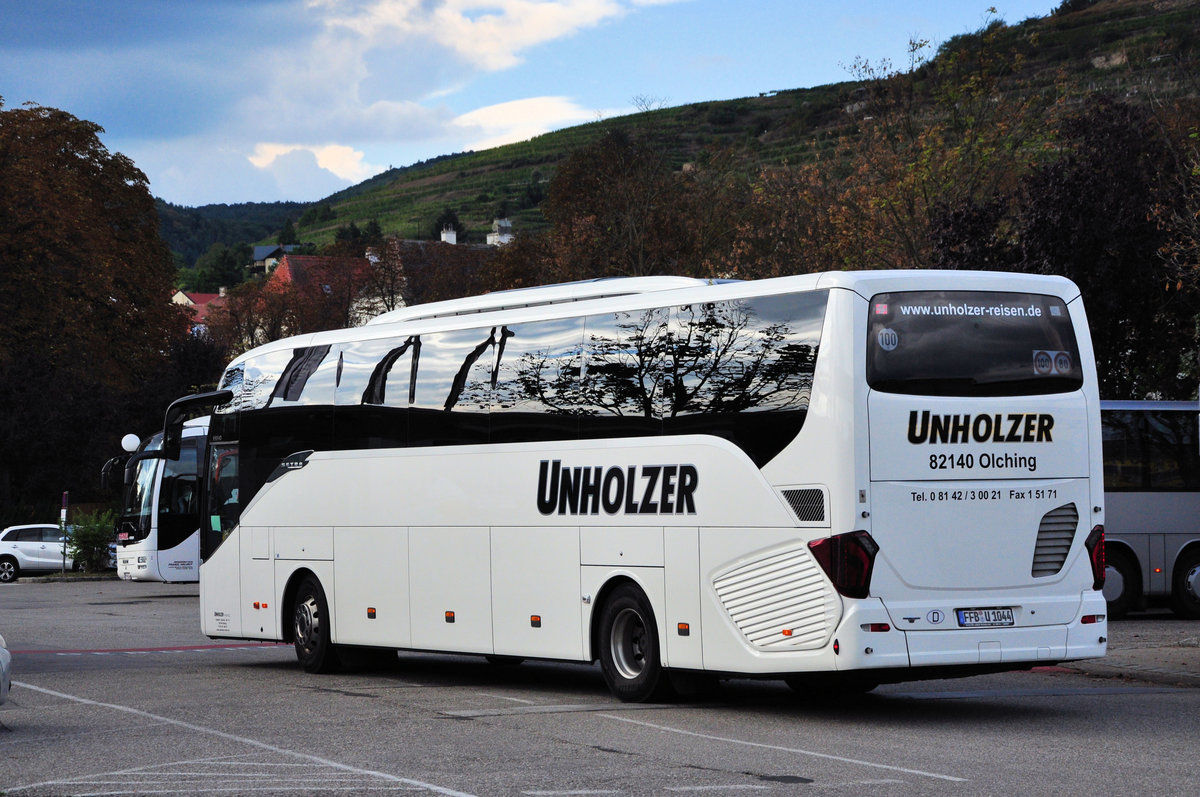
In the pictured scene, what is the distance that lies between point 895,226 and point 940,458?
92.9 ft

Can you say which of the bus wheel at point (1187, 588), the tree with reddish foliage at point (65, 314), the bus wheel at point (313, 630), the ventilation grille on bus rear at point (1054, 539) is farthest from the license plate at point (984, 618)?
the tree with reddish foliage at point (65, 314)

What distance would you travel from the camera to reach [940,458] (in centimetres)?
1227

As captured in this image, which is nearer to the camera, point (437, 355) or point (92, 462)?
point (437, 355)

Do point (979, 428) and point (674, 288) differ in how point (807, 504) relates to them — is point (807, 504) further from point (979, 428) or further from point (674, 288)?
point (674, 288)

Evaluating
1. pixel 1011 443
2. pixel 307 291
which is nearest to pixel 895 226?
pixel 1011 443

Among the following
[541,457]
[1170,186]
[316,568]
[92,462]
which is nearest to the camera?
[541,457]

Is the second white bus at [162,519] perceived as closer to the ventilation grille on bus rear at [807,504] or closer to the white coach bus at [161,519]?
the white coach bus at [161,519]

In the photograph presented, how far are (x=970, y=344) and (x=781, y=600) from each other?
7.95 feet

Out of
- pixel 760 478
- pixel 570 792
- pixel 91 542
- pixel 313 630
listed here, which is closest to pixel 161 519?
pixel 91 542

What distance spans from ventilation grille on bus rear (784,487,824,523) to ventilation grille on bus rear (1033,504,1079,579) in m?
1.87

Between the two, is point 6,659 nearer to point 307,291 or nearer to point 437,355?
point 437,355

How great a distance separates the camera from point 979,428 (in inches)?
488

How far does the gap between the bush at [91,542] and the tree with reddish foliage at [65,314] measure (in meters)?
8.86

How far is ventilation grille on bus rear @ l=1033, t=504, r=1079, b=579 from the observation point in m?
12.6
